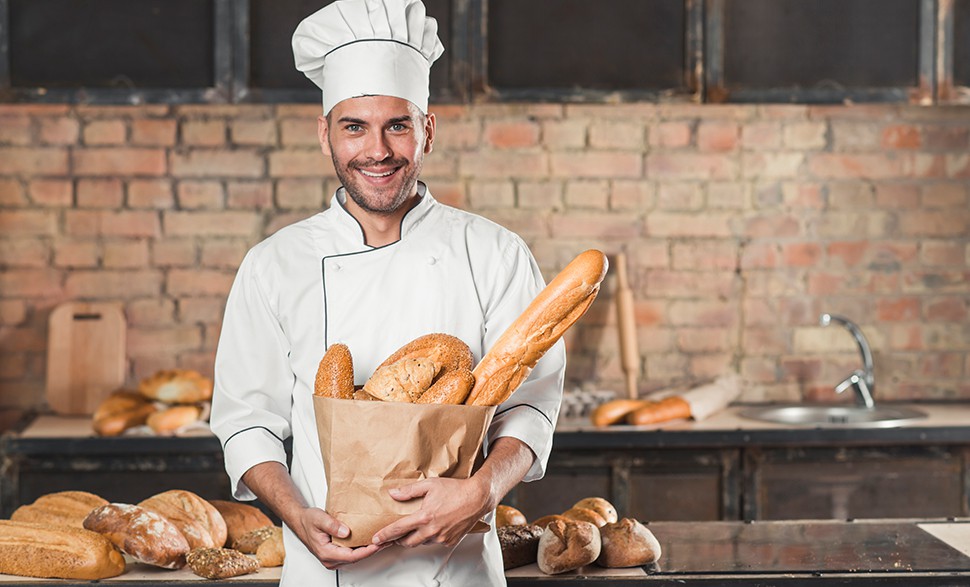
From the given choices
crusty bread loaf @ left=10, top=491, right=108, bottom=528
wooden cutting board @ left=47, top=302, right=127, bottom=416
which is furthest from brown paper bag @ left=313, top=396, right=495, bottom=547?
wooden cutting board @ left=47, top=302, right=127, bottom=416

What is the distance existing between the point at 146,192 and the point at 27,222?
16.1 inches

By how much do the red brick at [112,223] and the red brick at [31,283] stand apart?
164mm

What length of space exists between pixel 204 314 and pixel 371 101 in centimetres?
234

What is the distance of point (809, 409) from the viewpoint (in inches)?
155

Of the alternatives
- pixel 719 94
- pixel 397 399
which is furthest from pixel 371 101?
pixel 719 94

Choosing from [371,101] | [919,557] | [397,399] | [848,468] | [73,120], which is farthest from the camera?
[73,120]

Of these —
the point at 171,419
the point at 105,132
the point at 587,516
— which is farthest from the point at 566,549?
the point at 105,132

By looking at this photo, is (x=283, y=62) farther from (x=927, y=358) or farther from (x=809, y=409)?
(x=927, y=358)

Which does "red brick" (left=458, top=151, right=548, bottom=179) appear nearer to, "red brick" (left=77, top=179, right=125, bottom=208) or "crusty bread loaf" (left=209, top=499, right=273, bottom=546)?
"red brick" (left=77, top=179, right=125, bottom=208)

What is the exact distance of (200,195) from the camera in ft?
12.9

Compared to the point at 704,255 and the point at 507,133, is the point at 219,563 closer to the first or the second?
the point at 507,133

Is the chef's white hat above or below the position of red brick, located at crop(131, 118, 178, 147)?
below

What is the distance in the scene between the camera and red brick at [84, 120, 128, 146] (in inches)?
153

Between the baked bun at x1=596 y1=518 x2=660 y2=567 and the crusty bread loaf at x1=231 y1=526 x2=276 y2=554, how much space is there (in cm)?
60
